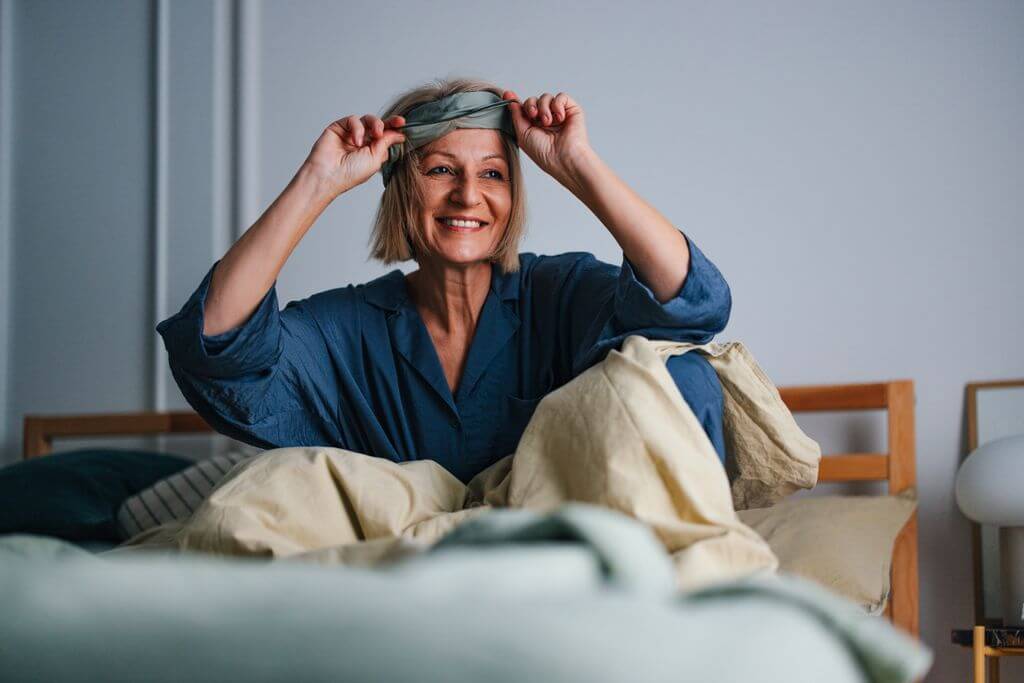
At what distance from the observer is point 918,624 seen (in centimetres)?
201

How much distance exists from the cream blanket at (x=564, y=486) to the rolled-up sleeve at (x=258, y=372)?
0.87ft

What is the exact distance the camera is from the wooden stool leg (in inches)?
62.7

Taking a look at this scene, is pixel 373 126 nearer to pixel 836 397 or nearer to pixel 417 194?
pixel 417 194

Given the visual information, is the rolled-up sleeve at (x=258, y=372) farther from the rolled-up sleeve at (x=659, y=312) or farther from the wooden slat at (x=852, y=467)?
the wooden slat at (x=852, y=467)

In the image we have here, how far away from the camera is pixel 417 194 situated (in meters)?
1.69

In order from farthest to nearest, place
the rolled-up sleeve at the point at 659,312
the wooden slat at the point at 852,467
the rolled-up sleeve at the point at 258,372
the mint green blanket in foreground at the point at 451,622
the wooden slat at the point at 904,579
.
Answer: the wooden slat at the point at 852,467 < the wooden slat at the point at 904,579 < the rolled-up sleeve at the point at 258,372 < the rolled-up sleeve at the point at 659,312 < the mint green blanket in foreground at the point at 451,622

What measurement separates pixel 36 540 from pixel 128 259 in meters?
2.10

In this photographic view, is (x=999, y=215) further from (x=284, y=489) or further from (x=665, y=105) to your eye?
(x=284, y=489)

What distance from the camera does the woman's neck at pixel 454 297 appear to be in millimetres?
1657

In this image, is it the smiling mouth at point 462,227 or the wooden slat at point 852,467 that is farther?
the wooden slat at point 852,467

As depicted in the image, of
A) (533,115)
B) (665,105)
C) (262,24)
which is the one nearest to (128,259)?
(262,24)

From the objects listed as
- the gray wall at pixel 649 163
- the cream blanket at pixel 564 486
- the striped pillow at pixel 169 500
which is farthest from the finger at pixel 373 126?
the gray wall at pixel 649 163

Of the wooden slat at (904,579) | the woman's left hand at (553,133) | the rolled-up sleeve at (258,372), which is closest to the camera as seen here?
the rolled-up sleeve at (258,372)

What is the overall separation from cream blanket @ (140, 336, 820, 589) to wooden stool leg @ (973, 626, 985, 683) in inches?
24.5
